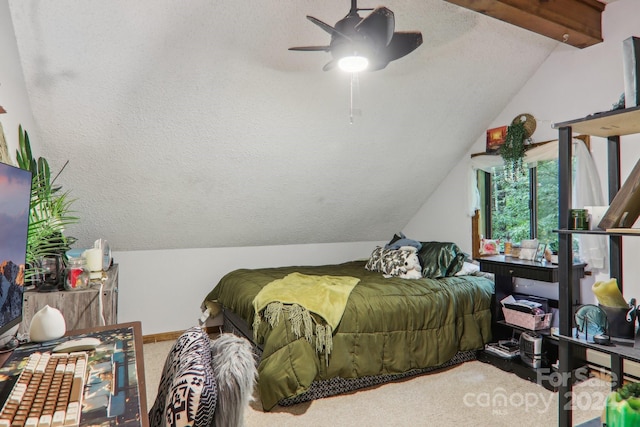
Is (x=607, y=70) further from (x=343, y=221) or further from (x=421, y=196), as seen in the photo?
(x=343, y=221)

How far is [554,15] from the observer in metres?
2.90

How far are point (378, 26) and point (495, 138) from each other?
2.61 m

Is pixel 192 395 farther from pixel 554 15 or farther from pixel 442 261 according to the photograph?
pixel 554 15

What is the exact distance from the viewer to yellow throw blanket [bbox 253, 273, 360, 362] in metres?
2.76

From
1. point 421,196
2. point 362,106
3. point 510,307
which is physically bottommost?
point 510,307

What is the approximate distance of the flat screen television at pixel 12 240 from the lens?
3.80 ft

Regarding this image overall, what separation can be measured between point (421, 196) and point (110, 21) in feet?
12.1

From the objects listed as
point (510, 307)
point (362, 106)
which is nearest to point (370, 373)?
point (510, 307)

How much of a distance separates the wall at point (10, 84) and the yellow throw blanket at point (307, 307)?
1.75 m

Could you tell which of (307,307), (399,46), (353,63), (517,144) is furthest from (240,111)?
(517,144)

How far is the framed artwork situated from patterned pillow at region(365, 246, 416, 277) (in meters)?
1.32

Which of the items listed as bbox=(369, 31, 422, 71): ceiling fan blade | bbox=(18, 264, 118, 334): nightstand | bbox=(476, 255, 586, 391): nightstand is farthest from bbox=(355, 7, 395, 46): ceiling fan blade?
bbox=(476, 255, 586, 391): nightstand

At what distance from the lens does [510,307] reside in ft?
11.1

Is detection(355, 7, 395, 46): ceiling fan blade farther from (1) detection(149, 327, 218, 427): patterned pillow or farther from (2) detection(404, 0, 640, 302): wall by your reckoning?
(2) detection(404, 0, 640, 302): wall
